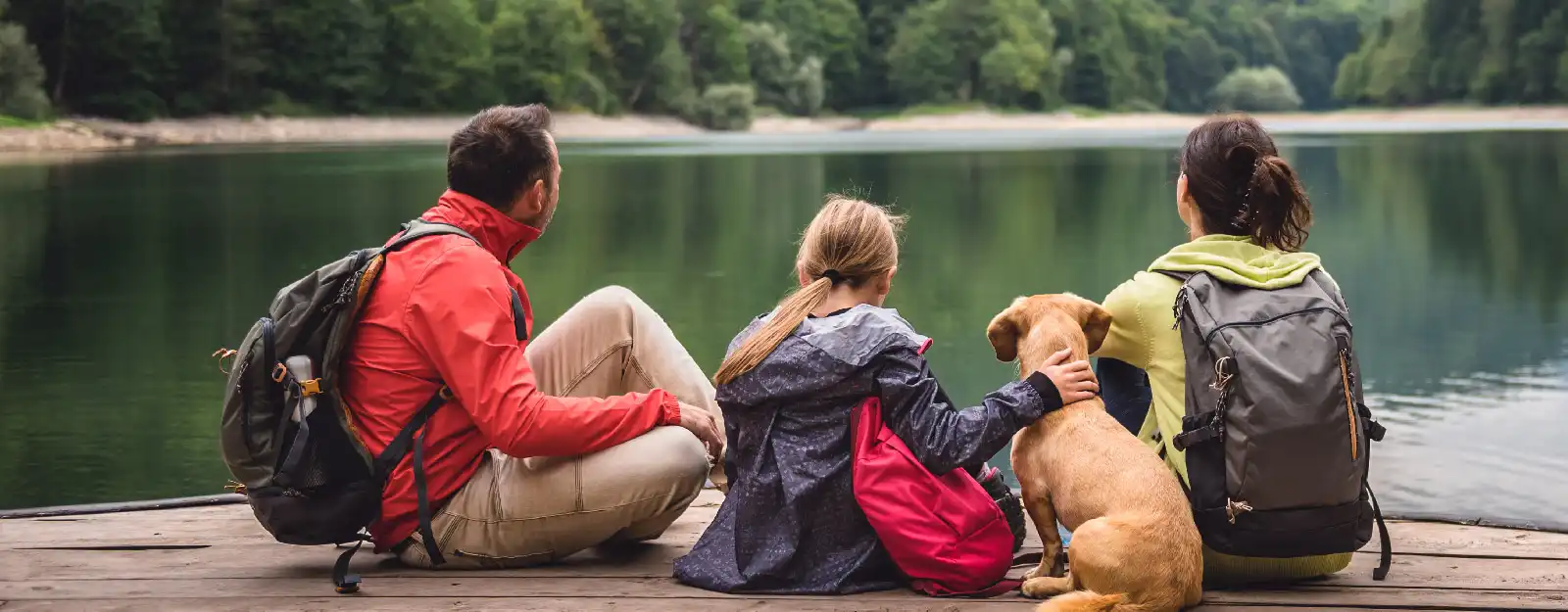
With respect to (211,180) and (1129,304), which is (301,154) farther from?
(1129,304)

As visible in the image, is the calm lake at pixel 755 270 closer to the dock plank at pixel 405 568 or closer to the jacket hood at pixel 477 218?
the dock plank at pixel 405 568

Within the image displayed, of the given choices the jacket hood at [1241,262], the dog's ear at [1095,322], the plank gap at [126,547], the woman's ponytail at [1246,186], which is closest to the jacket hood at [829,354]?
the dog's ear at [1095,322]

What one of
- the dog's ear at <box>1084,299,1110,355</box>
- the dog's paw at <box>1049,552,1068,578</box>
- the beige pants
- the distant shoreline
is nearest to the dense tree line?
the distant shoreline

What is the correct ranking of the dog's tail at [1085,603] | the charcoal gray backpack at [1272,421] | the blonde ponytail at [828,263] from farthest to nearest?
1. the blonde ponytail at [828,263]
2. the charcoal gray backpack at [1272,421]
3. the dog's tail at [1085,603]

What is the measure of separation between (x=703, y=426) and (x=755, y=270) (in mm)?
15804

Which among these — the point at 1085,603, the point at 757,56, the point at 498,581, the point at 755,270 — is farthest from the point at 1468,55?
the point at 498,581

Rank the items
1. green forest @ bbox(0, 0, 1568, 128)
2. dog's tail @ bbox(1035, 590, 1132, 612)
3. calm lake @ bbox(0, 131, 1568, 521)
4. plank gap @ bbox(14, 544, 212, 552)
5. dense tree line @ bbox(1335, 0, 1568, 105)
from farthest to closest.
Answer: dense tree line @ bbox(1335, 0, 1568, 105)
green forest @ bbox(0, 0, 1568, 128)
calm lake @ bbox(0, 131, 1568, 521)
plank gap @ bbox(14, 544, 212, 552)
dog's tail @ bbox(1035, 590, 1132, 612)

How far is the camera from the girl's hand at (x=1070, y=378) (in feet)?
10.6

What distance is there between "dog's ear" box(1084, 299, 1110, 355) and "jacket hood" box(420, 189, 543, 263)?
1.33 meters

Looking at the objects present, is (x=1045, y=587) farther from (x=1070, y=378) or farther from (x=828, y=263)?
(x=828, y=263)

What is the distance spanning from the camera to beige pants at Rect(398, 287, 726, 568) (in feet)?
11.3

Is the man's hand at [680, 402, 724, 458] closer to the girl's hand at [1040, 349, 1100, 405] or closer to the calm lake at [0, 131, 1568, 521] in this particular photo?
the girl's hand at [1040, 349, 1100, 405]

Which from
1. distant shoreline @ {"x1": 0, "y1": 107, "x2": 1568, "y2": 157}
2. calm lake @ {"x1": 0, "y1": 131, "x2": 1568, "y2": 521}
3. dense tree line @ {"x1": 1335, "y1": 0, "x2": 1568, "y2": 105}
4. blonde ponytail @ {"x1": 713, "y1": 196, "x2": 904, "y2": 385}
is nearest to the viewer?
blonde ponytail @ {"x1": 713, "y1": 196, "x2": 904, "y2": 385}

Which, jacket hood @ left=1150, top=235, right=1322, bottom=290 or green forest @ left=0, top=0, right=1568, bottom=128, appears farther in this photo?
green forest @ left=0, top=0, right=1568, bottom=128
